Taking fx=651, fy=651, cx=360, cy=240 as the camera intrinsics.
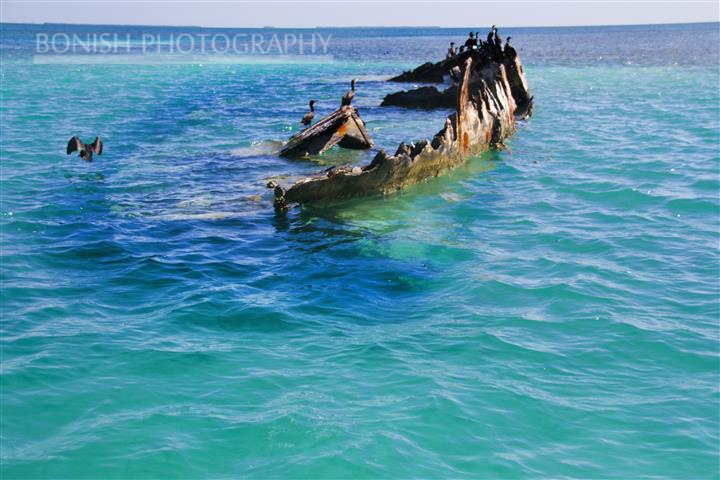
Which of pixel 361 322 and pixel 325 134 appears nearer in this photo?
pixel 361 322

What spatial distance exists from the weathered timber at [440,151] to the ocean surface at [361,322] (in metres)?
0.43

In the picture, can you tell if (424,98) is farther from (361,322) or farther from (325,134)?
(361,322)

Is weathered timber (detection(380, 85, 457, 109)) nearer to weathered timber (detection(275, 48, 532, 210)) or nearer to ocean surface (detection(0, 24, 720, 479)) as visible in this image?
weathered timber (detection(275, 48, 532, 210))

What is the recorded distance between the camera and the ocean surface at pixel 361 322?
6.62m

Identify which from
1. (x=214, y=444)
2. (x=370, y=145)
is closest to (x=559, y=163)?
(x=370, y=145)

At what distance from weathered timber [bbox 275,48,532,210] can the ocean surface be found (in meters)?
0.43

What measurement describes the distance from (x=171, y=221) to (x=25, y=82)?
38.6 metres

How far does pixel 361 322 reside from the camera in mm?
9172

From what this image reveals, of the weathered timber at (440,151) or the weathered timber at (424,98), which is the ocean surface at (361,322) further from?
the weathered timber at (424,98)

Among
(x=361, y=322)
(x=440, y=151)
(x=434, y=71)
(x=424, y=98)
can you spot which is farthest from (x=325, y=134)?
(x=434, y=71)

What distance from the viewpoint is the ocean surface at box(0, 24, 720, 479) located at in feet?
21.7

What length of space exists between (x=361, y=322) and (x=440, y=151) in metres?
9.19

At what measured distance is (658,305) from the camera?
32.4ft

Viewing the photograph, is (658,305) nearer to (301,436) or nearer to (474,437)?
(474,437)
